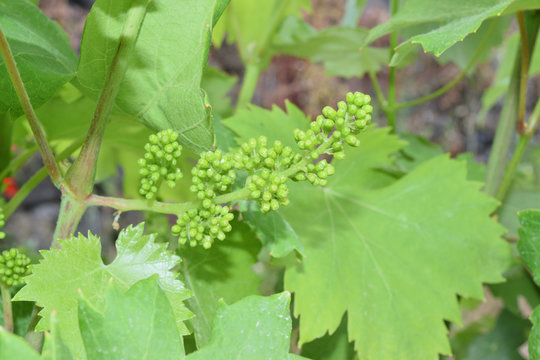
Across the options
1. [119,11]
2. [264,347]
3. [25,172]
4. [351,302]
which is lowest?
[25,172]

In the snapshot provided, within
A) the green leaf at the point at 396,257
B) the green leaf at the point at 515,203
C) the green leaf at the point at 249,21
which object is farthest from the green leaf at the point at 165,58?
the green leaf at the point at 515,203

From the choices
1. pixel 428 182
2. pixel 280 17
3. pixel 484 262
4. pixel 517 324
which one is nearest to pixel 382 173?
pixel 428 182

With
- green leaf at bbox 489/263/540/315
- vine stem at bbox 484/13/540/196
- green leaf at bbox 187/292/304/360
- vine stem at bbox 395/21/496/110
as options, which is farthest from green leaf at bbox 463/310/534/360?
green leaf at bbox 187/292/304/360

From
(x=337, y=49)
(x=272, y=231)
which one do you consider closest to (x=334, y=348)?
(x=272, y=231)

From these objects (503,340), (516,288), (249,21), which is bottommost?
(503,340)

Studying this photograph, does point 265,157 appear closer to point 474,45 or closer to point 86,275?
point 86,275

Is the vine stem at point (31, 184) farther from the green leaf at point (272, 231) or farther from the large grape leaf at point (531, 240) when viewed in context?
the large grape leaf at point (531, 240)

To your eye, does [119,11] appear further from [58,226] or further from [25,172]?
[25,172]
